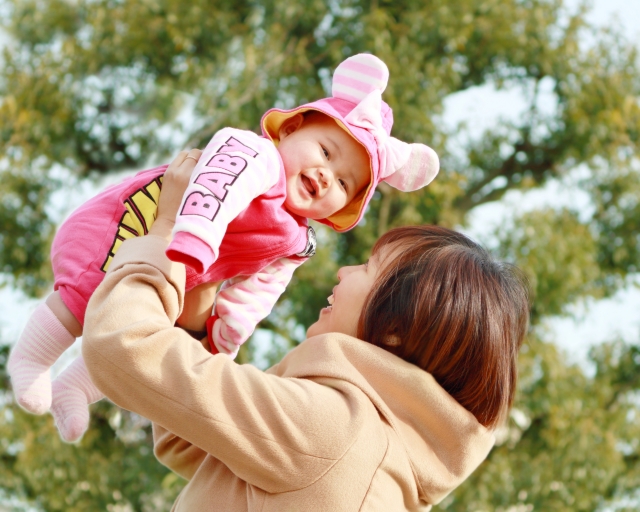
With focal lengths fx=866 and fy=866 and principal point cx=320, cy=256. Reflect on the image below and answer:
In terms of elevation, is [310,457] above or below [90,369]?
below

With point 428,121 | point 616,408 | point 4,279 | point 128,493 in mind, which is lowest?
point 616,408

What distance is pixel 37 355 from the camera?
3.68 ft

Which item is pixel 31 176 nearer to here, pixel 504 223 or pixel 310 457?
pixel 504 223

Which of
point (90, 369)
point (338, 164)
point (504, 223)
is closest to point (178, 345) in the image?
point (90, 369)

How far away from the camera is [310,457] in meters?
0.98

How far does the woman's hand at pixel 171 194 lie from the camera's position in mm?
1056

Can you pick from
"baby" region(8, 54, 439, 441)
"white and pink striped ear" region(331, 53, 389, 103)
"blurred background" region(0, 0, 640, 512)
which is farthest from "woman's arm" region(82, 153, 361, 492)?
"blurred background" region(0, 0, 640, 512)

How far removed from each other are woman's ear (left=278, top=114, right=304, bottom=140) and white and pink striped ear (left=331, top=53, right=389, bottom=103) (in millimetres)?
95

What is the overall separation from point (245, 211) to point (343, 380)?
0.83ft

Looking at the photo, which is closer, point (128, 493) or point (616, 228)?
point (128, 493)

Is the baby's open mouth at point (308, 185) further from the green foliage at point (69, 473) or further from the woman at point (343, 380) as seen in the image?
the green foliage at point (69, 473)

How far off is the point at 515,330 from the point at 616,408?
4.40 meters

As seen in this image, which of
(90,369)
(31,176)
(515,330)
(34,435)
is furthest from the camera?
(31,176)

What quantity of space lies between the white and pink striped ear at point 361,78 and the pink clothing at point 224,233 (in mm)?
211
